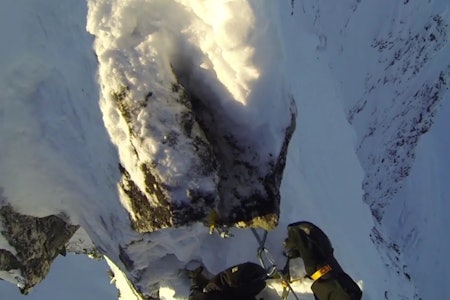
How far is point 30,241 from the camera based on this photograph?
4.29 metres

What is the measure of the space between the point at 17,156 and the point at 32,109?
1.07 ft

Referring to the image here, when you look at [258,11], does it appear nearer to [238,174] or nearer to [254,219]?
[238,174]

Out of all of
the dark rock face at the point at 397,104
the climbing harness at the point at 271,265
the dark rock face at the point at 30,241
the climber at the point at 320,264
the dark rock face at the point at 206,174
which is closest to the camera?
the dark rock face at the point at 206,174

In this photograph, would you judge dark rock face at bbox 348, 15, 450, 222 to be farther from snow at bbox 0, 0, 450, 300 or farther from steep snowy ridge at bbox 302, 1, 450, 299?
snow at bbox 0, 0, 450, 300

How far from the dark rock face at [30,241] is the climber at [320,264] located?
1.76 meters

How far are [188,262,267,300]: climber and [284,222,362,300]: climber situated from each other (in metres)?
0.29

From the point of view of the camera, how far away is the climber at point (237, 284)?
3.81 m

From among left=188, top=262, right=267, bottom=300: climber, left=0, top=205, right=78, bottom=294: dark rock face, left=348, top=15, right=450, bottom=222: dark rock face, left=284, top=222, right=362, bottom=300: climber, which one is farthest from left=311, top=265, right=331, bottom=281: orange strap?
left=348, top=15, right=450, bottom=222: dark rock face

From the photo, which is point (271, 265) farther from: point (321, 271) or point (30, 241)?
point (30, 241)

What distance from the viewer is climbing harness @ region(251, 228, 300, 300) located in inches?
152

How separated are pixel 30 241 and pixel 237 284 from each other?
1.55 meters

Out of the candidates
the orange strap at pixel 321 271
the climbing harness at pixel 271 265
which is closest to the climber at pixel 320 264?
the orange strap at pixel 321 271

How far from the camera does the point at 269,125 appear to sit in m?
3.60

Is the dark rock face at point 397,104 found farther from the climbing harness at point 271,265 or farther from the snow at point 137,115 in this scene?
the climbing harness at point 271,265
